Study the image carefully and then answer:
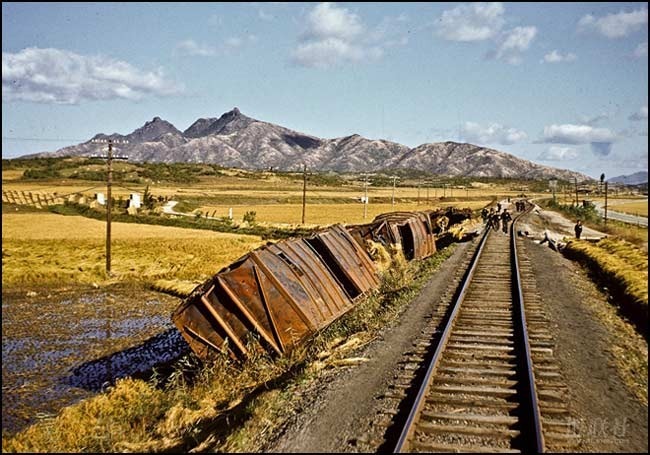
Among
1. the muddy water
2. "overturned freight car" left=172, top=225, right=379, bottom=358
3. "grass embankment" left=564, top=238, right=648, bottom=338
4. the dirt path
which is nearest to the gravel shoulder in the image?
the dirt path

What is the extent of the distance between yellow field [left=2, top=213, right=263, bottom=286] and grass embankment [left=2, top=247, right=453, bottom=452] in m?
16.6

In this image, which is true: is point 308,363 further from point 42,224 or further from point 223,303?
A: point 42,224

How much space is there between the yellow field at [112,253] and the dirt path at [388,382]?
19.0 meters

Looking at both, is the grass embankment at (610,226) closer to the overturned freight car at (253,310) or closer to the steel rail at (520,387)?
the steel rail at (520,387)

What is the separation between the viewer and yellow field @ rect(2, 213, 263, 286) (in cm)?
2884

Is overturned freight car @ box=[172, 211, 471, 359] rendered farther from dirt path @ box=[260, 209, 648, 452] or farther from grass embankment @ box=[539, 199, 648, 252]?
grass embankment @ box=[539, 199, 648, 252]

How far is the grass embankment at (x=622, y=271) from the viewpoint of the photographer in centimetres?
1424

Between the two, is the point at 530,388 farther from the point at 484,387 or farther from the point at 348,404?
the point at 348,404

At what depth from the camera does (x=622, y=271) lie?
18.7m

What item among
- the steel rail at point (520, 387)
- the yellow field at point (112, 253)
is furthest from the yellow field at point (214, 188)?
Answer: the steel rail at point (520, 387)

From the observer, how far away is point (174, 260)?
32438 millimetres

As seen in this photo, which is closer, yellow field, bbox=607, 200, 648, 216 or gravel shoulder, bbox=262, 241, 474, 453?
gravel shoulder, bbox=262, 241, 474, 453

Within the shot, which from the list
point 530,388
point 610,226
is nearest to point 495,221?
point 610,226

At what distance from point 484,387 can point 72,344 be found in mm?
13183
